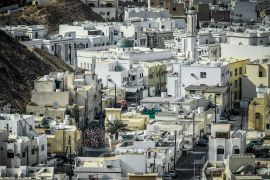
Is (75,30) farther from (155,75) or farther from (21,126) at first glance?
(21,126)

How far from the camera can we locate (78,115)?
47.7 metres

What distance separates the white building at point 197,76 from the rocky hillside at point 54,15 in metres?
21.9

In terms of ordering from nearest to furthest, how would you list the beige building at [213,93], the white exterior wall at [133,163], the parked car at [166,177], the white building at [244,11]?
the white exterior wall at [133,163], the parked car at [166,177], the beige building at [213,93], the white building at [244,11]

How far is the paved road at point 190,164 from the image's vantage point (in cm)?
3988

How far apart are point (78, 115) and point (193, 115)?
4.67 metres

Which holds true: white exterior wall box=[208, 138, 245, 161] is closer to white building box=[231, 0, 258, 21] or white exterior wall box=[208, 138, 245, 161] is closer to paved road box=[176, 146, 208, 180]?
paved road box=[176, 146, 208, 180]

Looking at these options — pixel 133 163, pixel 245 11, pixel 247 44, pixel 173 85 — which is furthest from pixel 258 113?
pixel 245 11

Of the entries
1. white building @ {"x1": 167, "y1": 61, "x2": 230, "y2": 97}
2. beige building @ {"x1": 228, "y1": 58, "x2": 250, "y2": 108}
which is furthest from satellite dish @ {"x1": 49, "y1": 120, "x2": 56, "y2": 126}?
beige building @ {"x1": 228, "y1": 58, "x2": 250, "y2": 108}

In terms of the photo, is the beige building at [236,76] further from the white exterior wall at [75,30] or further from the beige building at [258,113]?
the white exterior wall at [75,30]

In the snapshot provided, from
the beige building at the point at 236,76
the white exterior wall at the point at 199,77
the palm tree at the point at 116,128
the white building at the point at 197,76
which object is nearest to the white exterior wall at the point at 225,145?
the palm tree at the point at 116,128

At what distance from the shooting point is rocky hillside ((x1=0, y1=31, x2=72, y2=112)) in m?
51.8

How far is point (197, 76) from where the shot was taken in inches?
2115

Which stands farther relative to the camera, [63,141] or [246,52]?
[246,52]

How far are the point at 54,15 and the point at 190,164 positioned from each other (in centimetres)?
3993
